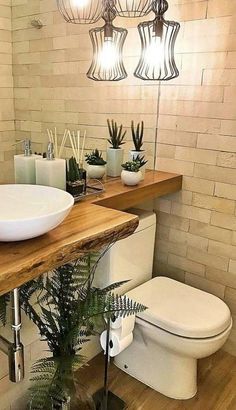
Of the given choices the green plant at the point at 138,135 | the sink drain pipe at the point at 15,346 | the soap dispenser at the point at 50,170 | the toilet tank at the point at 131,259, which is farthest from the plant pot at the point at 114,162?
the sink drain pipe at the point at 15,346

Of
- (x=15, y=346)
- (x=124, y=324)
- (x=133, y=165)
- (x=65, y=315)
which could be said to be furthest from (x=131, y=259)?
(x=15, y=346)

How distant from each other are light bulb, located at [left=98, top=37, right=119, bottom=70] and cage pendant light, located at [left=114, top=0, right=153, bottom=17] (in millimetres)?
157

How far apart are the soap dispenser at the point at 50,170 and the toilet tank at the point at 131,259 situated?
477mm

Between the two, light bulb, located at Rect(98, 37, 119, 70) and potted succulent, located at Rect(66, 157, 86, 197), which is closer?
potted succulent, located at Rect(66, 157, 86, 197)

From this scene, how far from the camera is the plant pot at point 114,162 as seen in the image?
2.03 meters

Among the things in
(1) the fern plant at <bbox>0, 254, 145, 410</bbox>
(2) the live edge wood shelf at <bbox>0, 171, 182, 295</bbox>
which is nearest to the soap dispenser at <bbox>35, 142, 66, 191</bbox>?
(2) the live edge wood shelf at <bbox>0, 171, 182, 295</bbox>

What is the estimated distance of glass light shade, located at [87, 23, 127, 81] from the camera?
1.86 meters

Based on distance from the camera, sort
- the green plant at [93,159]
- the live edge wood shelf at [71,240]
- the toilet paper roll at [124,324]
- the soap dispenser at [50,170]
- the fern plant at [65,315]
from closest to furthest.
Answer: the live edge wood shelf at [71,240]
the fern plant at [65,315]
the soap dispenser at [50,170]
the toilet paper roll at [124,324]
the green plant at [93,159]

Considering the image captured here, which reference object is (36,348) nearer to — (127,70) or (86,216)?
(86,216)

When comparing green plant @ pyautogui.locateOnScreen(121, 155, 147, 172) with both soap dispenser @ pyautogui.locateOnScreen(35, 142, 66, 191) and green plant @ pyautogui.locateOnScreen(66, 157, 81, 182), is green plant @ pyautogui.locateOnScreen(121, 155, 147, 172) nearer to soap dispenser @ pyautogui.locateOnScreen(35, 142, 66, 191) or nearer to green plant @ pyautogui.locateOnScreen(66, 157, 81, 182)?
green plant @ pyautogui.locateOnScreen(66, 157, 81, 182)

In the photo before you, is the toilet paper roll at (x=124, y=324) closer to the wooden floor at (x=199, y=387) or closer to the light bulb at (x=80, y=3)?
the wooden floor at (x=199, y=387)

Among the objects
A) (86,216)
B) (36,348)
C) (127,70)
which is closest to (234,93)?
(127,70)

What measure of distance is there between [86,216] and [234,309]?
1175mm

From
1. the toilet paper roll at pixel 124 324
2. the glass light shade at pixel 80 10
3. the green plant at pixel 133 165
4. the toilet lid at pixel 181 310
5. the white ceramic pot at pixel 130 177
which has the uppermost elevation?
the glass light shade at pixel 80 10
